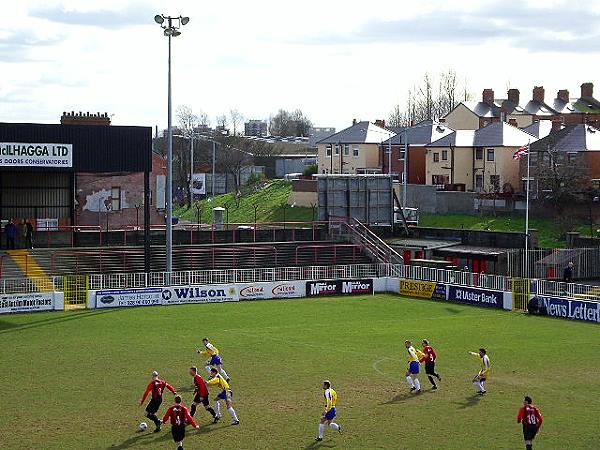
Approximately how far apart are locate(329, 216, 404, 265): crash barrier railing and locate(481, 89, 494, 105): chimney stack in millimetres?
53450

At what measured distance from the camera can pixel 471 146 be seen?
289ft

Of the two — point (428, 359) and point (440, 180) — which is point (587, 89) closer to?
point (440, 180)

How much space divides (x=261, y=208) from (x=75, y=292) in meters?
52.5

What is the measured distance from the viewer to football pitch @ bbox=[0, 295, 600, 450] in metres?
24.9

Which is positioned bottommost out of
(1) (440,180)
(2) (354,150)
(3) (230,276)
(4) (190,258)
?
(3) (230,276)

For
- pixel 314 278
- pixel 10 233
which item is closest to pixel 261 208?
pixel 10 233

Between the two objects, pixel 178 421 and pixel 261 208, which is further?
pixel 261 208

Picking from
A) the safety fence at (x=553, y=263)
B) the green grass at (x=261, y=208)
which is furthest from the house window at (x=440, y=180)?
the safety fence at (x=553, y=263)

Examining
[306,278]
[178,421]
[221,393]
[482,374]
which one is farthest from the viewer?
[306,278]

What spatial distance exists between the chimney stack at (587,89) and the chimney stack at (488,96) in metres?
13.7

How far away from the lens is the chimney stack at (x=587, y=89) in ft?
399

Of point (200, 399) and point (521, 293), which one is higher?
point (521, 293)

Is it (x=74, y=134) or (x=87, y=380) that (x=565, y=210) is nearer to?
(x=74, y=134)

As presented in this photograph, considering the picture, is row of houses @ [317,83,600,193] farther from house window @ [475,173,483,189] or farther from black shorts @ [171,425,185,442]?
black shorts @ [171,425,185,442]
